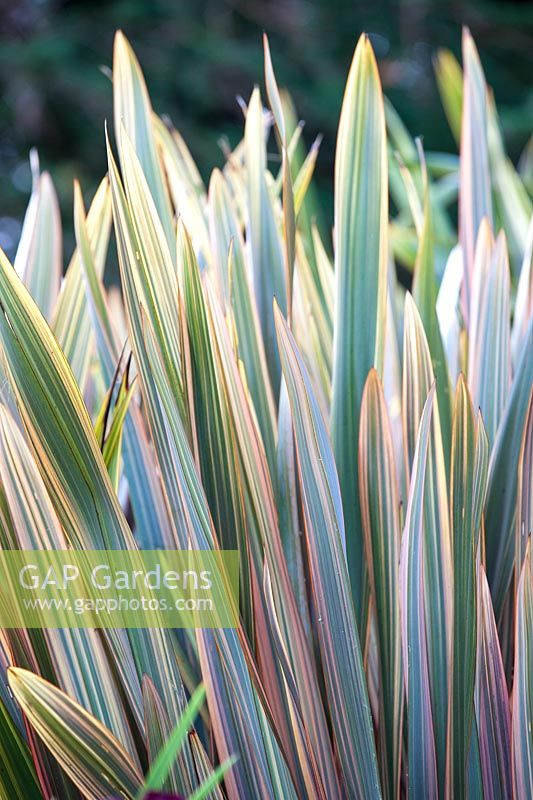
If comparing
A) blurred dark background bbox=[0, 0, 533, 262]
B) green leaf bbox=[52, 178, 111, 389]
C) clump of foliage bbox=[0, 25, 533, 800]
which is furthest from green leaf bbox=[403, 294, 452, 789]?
blurred dark background bbox=[0, 0, 533, 262]

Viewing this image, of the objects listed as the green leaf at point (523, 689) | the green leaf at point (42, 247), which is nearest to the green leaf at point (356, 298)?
the green leaf at point (523, 689)

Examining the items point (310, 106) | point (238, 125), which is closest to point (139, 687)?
point (310, 106)

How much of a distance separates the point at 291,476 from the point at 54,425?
14 centimetres

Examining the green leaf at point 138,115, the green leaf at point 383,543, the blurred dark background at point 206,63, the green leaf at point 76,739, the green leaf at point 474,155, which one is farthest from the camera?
the blurred dark background at point 206,63

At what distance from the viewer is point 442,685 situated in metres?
0.36

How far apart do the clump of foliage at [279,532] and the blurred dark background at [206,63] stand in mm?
3421

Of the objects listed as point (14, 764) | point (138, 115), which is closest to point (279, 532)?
point (14, 764)

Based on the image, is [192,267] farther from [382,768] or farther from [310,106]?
[310,106]

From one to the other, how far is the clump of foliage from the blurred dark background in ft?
11.2

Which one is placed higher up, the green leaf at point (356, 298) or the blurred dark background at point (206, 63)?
the blurred dark background at point (206, 63)

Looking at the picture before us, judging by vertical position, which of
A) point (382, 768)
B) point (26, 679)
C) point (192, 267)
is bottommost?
point (382, 768)

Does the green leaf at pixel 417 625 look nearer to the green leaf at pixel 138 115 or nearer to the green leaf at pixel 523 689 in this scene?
the green leaf at pixel 523 689

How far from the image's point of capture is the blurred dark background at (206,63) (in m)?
3.72

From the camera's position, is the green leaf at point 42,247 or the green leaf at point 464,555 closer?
the green leaf at point 464,555
